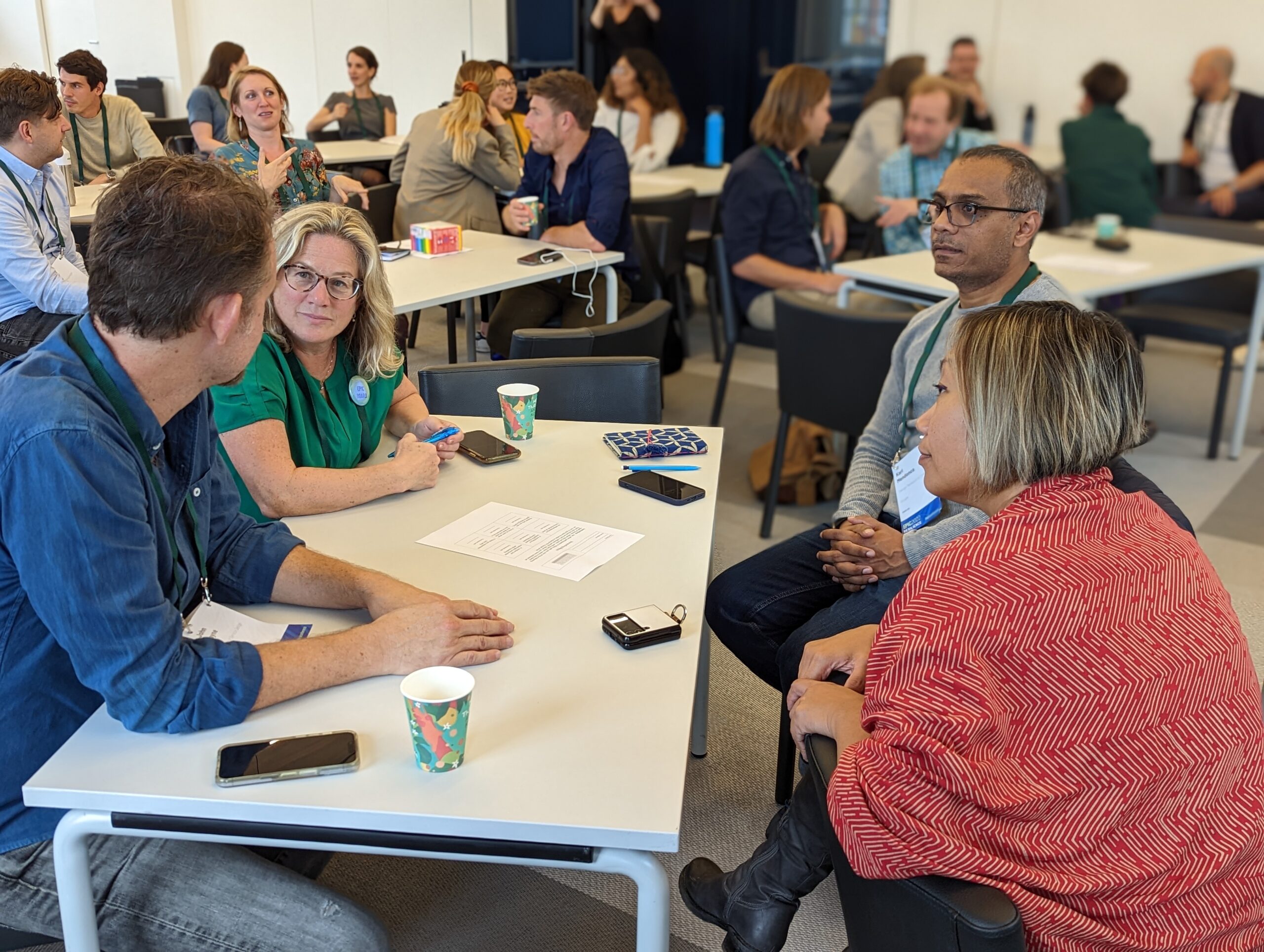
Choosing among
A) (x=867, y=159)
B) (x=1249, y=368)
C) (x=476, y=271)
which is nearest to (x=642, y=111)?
(x=867, y=159)

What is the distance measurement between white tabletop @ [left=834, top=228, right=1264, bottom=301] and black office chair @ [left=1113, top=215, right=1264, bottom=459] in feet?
0.43

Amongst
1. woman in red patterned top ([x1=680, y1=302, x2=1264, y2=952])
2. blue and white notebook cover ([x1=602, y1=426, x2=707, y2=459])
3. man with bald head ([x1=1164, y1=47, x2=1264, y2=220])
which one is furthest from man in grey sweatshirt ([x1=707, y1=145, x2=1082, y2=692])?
man with bald head ([x1=1164, y1=47, x2=1264, y2=220])

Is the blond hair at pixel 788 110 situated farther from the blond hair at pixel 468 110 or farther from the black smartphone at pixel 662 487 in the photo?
the black smartphone at pixel 662 487

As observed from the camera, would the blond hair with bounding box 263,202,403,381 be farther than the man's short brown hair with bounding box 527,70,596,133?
No

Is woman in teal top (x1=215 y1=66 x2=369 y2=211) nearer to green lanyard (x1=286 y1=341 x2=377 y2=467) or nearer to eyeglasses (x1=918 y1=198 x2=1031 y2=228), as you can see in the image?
green lanyard (x1=286 y1=341 x2=377 y2=467)

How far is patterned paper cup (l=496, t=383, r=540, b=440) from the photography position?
90.7 inches

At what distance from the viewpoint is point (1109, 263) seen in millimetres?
4297

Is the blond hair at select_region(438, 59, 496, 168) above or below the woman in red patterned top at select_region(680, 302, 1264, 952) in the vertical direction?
above

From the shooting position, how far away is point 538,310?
438cm

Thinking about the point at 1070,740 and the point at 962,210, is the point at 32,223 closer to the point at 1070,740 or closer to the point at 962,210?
the point at 962,210

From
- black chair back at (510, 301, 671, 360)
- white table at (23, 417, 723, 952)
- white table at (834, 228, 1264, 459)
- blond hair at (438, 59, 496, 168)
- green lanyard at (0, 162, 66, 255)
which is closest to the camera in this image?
white table at (23, 417, 723, 952)

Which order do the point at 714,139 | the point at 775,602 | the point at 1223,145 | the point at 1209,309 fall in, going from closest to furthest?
the point at 775,602
the point at 1209,309
the point at 1223,145
the point at 714,139

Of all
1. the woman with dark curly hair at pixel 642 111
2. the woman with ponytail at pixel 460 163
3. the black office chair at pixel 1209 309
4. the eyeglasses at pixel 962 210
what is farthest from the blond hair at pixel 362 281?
the woman with dark curly hair at pixel 642 111

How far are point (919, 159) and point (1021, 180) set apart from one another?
2.43 meters
